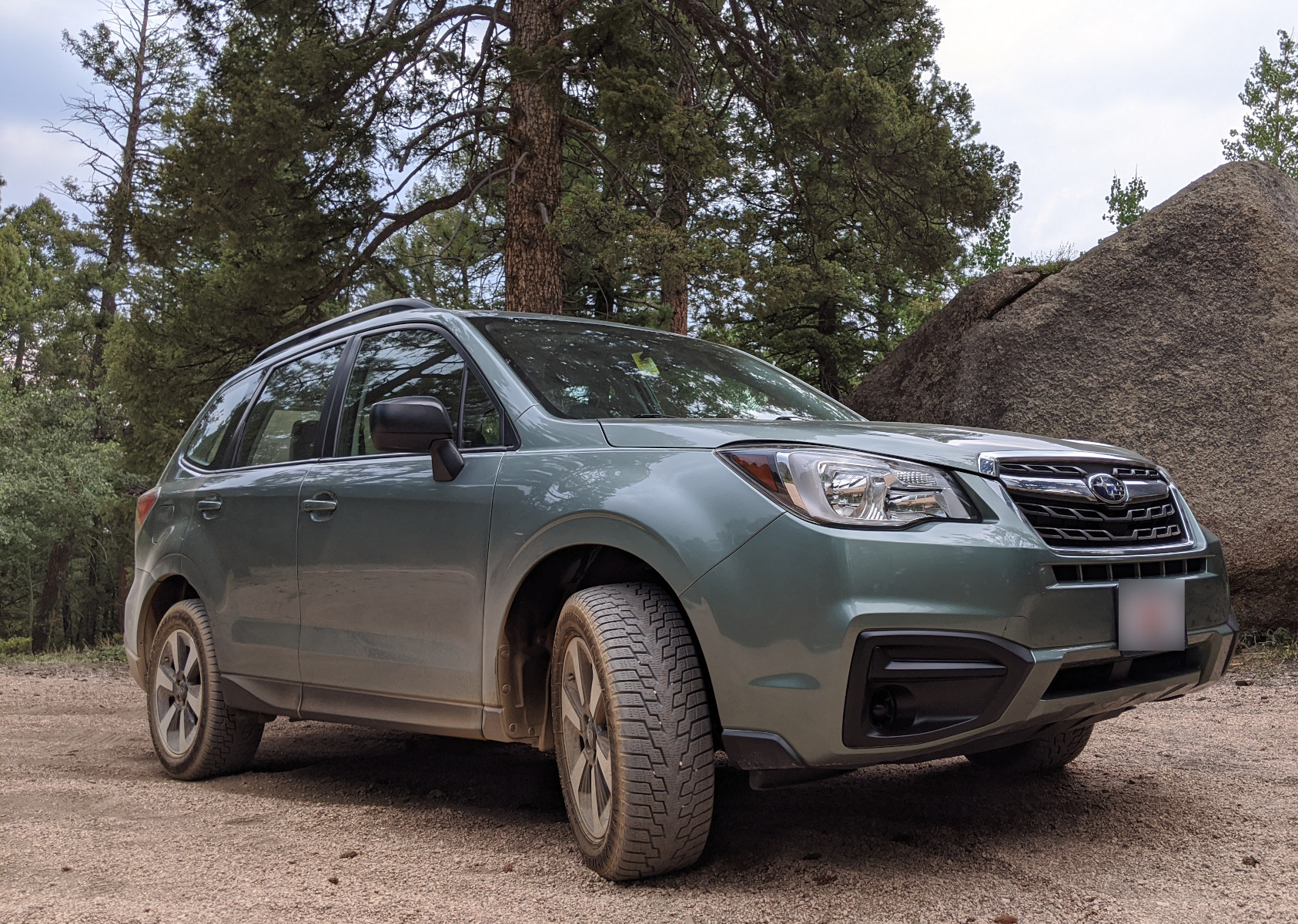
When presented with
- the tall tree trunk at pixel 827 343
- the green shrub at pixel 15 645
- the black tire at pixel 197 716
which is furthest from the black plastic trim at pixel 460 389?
the green shrub at pixel 15 645

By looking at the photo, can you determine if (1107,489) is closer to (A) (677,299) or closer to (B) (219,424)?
(B) (219,424)

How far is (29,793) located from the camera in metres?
4.06

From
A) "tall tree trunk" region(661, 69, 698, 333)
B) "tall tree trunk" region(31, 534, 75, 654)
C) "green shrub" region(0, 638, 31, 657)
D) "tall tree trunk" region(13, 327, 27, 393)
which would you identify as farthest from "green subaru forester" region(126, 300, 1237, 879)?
"green shrub" region(0, 638, 31, 657)

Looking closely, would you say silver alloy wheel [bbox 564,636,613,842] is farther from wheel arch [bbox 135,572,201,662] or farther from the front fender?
wheel arch [bbox 135,572,201,662]

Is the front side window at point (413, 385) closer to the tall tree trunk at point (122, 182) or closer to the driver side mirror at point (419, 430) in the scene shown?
the driver side mirror at point (419, 430)

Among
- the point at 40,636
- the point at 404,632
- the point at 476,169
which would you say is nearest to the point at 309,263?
the point at 476,169

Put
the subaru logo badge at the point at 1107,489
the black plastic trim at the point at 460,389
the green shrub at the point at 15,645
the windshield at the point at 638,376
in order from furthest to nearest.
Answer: the green shrub at the point at 15,645 → the windshield at the point at 638,376 → the black plastic trim at the point at 460,389 → the subaru logo badge at the point at 1107,489

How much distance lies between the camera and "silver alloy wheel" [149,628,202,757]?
4.61 meters

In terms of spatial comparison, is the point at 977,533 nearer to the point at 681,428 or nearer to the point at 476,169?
the point at 681,428

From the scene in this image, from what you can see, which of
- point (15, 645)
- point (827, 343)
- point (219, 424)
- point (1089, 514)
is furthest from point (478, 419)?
point (15, 645)

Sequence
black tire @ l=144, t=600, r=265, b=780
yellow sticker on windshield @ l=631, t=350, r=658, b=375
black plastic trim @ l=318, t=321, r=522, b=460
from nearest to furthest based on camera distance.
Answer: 1. black plastic trim @ l=318, t=321, r=522, b=460
2. yellow sticker on windshield @ l=631, t=350, r=658, b=375
3. black tire @ l=144, t=600, r=265, b=780

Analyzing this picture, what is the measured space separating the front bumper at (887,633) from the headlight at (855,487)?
5cm

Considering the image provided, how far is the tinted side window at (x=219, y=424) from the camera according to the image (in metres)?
4.89

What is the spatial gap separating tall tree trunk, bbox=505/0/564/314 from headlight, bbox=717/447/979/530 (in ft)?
25.9
